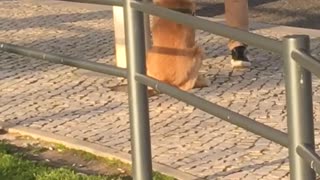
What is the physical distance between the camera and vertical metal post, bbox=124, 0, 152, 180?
4754mm

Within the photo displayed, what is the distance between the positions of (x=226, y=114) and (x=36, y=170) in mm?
2394

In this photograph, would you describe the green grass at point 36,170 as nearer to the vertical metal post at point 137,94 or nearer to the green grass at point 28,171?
the green grass at point 28,171

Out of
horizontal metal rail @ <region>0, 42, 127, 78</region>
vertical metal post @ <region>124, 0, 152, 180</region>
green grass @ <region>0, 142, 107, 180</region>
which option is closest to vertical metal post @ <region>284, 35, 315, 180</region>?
vertical metal post @ <region>124, 0, 152, 180</region>

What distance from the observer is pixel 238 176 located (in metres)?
5.79

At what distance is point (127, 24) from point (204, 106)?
0.82 meters

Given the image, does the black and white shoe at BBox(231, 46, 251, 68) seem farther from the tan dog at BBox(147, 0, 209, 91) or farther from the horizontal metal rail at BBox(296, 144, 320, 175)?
the horizontal metal rail at BBox(296, 144, 320, 175)

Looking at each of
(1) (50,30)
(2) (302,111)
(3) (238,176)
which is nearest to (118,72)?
(3) (238,176)

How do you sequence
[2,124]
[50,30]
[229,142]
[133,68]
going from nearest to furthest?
[133,68]
[229,142]
[2,124]
[50,30]

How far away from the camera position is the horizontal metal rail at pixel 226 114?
3520 millimetres

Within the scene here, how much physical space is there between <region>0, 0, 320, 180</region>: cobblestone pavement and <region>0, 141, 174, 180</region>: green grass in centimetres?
23

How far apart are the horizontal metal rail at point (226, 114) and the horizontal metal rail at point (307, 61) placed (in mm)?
306

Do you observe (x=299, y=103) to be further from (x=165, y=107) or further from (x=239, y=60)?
(x=239, y=60)

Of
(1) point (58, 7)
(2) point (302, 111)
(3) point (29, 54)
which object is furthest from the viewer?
(1) point (58, 7)

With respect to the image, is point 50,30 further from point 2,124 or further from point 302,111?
point 302,111
